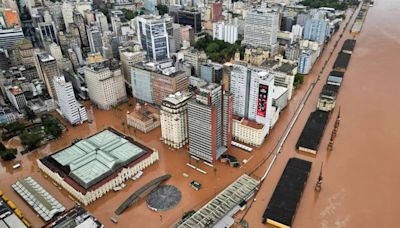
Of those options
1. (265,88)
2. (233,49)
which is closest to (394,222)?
(265,88)

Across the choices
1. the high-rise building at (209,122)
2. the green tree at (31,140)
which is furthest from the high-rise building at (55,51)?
the high-rise building at (209,122)

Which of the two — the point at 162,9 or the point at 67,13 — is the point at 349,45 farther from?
the point at 67,13

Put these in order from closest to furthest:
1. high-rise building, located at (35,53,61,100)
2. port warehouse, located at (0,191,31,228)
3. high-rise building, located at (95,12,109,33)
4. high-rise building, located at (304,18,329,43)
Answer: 1. port warehouse, located at (0,191,31,228)
2. high-rise building, located at (35,53,61,100)
3. high-rise building, located at (304,18,329,43)
4. high-rise building, located at (95,12,109,33)

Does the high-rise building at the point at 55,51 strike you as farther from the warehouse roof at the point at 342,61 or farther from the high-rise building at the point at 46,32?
the warehouse roof at the point at 342,61

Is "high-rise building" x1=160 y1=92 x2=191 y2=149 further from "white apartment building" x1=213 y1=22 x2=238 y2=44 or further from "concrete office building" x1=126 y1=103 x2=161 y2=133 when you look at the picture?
"white apartment building" x1=213 y1=22 x2=238 y2=44

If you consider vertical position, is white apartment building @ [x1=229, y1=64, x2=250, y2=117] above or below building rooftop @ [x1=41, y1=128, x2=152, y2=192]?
above

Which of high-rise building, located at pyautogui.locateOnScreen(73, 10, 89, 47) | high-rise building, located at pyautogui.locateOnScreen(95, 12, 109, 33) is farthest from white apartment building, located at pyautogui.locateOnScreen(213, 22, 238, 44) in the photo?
high-rise building, located at pyautogui.locateOnScreen(73, 10, 89, 47)

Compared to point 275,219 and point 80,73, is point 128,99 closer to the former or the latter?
point 80,73
